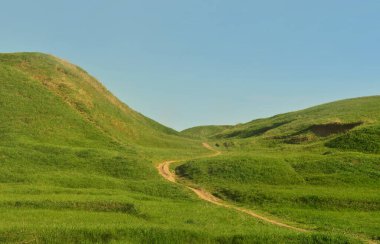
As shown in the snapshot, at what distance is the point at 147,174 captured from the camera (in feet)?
156

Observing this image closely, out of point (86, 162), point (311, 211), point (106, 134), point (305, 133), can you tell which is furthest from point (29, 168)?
point (305, 133)

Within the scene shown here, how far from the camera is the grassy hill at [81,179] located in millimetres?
22656

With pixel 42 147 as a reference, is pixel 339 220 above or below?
below

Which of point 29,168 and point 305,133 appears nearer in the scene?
point 29,168

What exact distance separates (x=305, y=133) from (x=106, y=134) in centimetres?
4432

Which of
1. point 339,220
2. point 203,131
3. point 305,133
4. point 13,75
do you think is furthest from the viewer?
point 203,131

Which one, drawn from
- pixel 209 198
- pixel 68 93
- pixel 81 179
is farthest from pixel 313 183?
pixel 68 93

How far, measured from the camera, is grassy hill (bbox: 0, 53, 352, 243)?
2266 cm

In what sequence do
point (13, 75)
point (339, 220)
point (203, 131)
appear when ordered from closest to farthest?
point (339, 220), point (13, 75), point (203, 131)

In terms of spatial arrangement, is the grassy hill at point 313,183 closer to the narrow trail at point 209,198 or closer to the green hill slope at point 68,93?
the narrow trail at point 209,198

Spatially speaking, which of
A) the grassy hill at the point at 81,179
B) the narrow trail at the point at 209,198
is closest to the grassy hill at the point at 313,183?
the narrow trail at the point at 209,198

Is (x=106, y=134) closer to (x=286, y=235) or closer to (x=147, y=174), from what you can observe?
(x=147, y=174)

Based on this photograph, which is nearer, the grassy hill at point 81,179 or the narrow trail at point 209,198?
the grassy hill at point 81,179

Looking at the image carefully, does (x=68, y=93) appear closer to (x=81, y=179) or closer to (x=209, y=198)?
(x=81, y=179)
